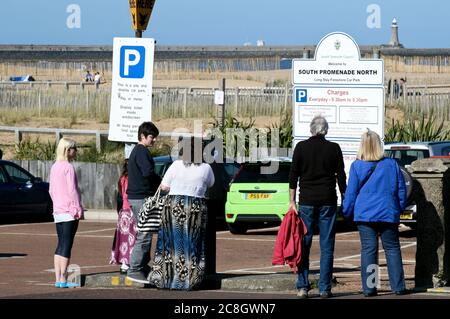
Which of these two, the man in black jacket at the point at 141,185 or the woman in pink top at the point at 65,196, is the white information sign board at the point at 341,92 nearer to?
the man in black jacket at the point at 141,185

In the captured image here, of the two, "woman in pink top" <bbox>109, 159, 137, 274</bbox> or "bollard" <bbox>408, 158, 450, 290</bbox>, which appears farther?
"woman in pink top" <bbox>109, 159, 137, 274</bbox>

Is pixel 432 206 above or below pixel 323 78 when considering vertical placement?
below

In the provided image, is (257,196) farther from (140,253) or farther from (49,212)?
(140,253)

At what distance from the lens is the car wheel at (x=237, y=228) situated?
82.3 feet

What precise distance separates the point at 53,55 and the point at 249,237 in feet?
211

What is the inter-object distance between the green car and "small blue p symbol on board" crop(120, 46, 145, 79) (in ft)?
27.6

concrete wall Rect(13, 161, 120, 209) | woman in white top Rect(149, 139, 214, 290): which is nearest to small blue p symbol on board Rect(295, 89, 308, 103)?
woman in white top Rect(149, 139, 214, 290)

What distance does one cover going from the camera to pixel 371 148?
13734mm

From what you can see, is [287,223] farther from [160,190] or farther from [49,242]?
[49,242]

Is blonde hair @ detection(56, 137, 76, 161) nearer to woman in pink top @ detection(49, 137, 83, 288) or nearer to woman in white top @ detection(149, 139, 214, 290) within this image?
woman in pink top @ detection(49, 137, 83, 288)

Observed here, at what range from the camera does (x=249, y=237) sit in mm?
24359

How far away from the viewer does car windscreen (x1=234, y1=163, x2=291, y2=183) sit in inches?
971

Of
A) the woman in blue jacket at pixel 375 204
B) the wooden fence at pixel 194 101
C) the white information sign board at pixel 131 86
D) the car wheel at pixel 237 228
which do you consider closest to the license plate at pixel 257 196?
the car wheel at pixel 237 228
